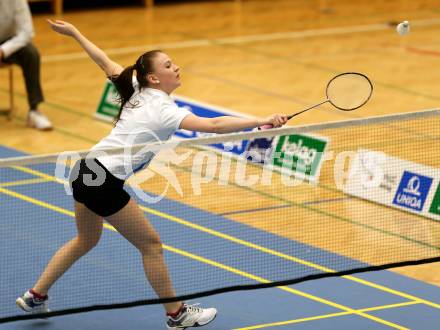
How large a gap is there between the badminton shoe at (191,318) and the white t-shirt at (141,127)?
0.95m

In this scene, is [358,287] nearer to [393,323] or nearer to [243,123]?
[393,323]

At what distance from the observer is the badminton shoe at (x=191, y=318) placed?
24.0ft

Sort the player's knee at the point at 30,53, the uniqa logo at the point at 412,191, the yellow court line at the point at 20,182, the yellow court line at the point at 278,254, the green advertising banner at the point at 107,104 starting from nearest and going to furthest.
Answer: the yellow court line at the point at 278,254
the uniqa logo at the point at 412,191
the yellow court line at the point at 20,182
the player's knee at the point at 30,53
the green advertising banner at the point at 107,104

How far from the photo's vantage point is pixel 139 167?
705 centimetres

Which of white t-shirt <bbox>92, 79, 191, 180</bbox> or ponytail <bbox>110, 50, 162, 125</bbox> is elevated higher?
ponytail <bbox>110, 50, 162, 125</bbox>

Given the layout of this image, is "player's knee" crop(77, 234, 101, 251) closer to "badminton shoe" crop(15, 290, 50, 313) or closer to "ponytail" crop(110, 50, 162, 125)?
"badminton shoe" crop(15, 290, 50, 313)

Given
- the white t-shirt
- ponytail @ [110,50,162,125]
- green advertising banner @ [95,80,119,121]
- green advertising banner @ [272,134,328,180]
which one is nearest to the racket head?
the white t-shirt

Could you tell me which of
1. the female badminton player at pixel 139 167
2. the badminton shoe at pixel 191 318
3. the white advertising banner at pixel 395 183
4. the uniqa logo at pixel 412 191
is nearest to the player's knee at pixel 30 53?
the white advertising banner at pixel 395 183

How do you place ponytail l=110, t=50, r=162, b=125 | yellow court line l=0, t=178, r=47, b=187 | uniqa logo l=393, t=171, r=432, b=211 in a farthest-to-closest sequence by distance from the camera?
yellow court line l=0, t=178, r=47, b=187 < uniqa logo l=393, t=171, r=432, b=211 < ponytail l=110, t=50, r=162, b=125

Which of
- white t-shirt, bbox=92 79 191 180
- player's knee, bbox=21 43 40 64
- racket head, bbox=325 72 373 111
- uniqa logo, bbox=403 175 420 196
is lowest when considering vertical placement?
uniqa logo, bbox=403 175 420 196

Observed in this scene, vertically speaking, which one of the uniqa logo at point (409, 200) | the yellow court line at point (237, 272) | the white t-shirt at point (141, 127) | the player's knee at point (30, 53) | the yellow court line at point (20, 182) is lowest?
the yellow court line at point (237, 272)

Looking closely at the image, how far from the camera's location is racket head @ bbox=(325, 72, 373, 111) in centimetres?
738

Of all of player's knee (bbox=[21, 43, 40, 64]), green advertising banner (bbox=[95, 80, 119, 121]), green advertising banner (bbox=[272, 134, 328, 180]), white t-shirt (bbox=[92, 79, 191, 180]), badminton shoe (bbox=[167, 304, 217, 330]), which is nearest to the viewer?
white t-shirt (bbox=[92, 79, 191, 180])

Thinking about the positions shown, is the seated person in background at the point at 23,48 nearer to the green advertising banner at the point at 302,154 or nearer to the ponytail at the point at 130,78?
the green advertising banner at the point at 302,154
